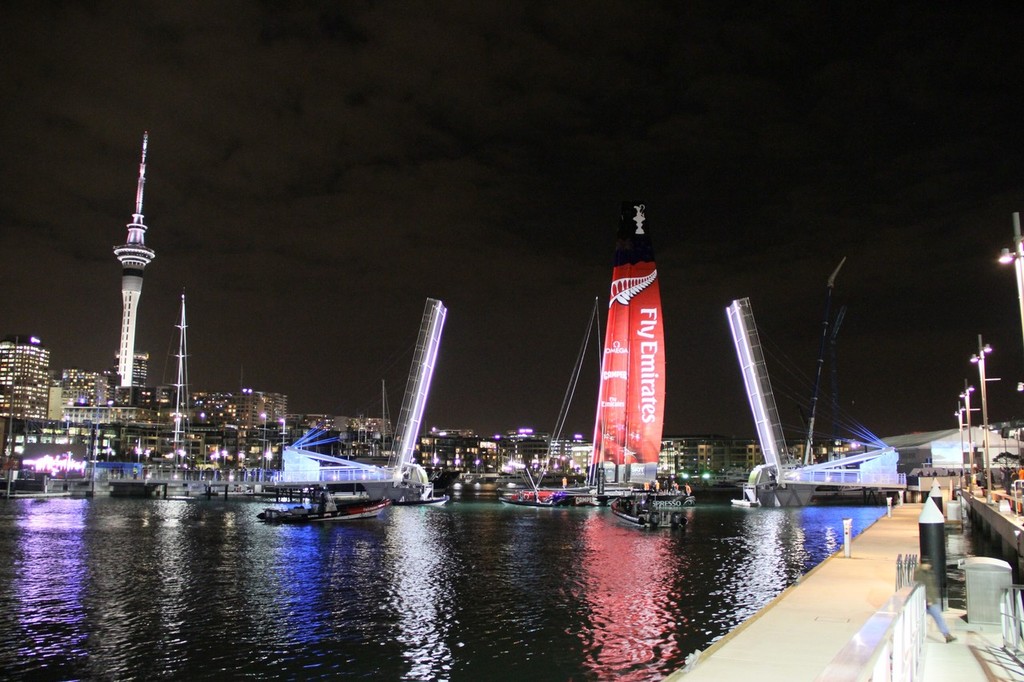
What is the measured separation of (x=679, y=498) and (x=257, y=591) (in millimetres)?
50501

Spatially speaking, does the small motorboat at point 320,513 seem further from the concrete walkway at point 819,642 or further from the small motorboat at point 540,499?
the concrete walkway at point 819,642

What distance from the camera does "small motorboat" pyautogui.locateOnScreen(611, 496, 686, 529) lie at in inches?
2309

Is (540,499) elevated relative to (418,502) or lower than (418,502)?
elevated

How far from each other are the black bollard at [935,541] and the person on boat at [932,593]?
0.20m

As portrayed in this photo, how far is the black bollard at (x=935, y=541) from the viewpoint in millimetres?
15938

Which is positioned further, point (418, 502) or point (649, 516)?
point (418, 502)

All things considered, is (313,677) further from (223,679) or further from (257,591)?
(257,591)

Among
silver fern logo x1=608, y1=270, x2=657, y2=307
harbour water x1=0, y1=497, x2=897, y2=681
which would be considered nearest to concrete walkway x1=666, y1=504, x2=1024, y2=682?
harbour water x1=0, y1=497, x2=897, y2=681

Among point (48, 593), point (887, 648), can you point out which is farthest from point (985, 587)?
point (48, 593)

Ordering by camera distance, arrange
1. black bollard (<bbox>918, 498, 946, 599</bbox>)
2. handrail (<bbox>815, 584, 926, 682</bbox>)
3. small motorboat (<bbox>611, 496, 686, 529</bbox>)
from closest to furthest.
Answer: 1. handrail (<bbox>815, 584, 926, 682</bbox>)
2. black bollard (<bbox>918, 498, 946, 599</bbox>)
3. small motorboat (<bbox>611, 496, 686, 529</bbox>)

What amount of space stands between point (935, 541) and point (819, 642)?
14.5 ft

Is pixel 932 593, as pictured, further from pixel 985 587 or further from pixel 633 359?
pixel 633 359

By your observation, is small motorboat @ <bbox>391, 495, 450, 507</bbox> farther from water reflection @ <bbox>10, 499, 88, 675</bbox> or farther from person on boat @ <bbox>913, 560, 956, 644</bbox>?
person on boat @ <bbox>913, 560, 956, 644</bbox>

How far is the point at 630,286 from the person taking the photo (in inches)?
3467
